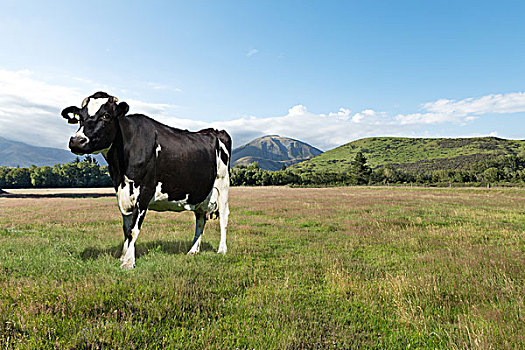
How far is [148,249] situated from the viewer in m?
7.71

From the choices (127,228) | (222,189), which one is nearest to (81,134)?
(127,228)

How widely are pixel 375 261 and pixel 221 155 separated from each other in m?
5.33

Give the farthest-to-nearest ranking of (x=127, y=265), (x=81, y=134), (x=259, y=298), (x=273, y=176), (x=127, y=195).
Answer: (x=273, y=176), (x=127, y=195), (x=127, y=265), (x=81, y=134), (x=259, y=298)

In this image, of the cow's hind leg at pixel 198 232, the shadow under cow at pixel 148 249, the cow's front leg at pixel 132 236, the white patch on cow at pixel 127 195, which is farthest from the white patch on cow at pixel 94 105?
the cow's hind leg at pixel 198 232

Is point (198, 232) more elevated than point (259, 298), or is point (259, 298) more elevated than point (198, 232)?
point (198, 232)

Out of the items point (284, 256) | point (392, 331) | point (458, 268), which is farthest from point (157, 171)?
point (458, 268)

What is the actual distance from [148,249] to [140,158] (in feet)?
9.55

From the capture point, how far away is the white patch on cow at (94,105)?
5684mm

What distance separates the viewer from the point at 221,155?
8305 millimetres

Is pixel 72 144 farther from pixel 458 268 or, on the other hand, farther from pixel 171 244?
pixel 458 268

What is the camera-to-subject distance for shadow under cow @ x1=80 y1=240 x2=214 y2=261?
7.26 metres

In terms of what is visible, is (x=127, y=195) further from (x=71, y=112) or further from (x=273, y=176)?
(x=273, y=176)

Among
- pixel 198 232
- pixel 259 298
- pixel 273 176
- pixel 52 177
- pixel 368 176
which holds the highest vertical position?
pixel 52 177

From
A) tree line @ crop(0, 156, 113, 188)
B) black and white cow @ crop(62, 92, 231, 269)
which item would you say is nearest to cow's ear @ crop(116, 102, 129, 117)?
black and white cow @ crop(62, 92, 231, 269)
